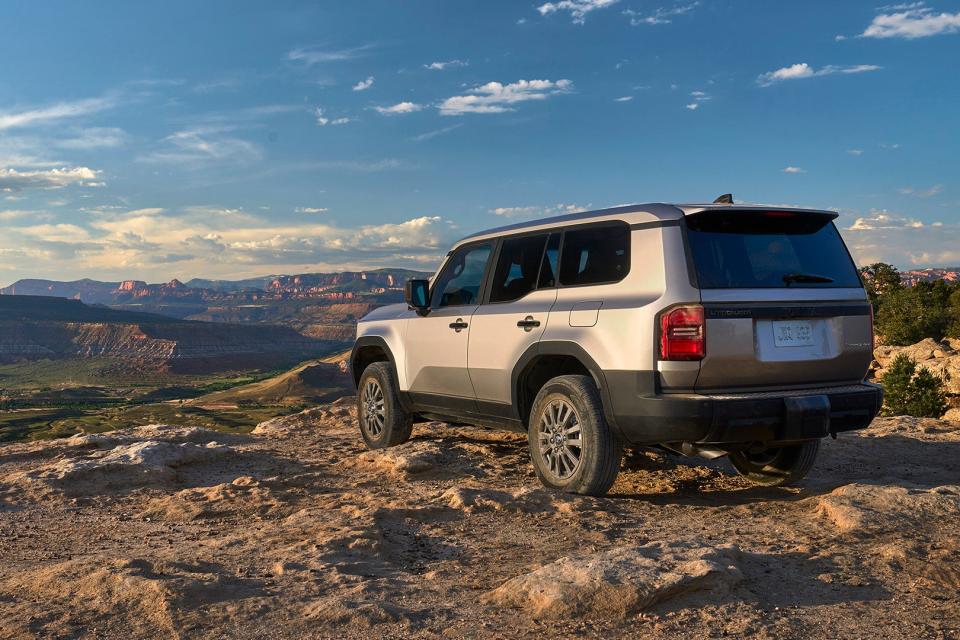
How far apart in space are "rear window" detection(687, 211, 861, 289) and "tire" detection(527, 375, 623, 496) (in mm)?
1166

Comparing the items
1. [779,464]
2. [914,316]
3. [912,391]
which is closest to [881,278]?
A: [914,316]

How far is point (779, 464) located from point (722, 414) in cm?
199

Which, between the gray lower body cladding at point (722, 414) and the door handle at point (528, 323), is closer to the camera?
the gray lower body cladding at point (722, 414)

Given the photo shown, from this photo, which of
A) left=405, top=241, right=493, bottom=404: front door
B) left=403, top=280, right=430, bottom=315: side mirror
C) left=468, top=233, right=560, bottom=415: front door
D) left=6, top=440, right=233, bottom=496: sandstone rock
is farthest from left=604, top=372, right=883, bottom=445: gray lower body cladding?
left=6, top=440, right=233, bottom=496: sandstone rock

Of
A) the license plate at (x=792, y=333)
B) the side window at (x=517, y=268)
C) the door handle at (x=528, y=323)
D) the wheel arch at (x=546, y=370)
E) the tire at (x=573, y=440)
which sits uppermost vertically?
the side window at (x=517, y=268)

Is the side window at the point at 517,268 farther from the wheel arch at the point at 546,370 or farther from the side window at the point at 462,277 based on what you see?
the wheel arch at the point at 546,370

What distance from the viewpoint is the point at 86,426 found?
91.2 meters

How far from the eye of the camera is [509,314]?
584cm

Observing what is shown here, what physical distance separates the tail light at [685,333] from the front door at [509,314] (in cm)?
112

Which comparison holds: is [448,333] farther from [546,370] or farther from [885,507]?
[885,507]

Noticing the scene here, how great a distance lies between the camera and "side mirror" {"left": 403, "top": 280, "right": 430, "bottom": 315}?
6.89 meters

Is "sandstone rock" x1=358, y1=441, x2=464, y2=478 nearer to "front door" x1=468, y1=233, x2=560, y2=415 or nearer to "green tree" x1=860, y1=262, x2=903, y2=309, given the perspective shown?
"front door" x1=468, y1=233, x2=560, y2=415

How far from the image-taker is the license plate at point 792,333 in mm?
4770

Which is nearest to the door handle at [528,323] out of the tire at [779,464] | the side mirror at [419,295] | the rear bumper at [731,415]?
the rear bumper at [731,415]
